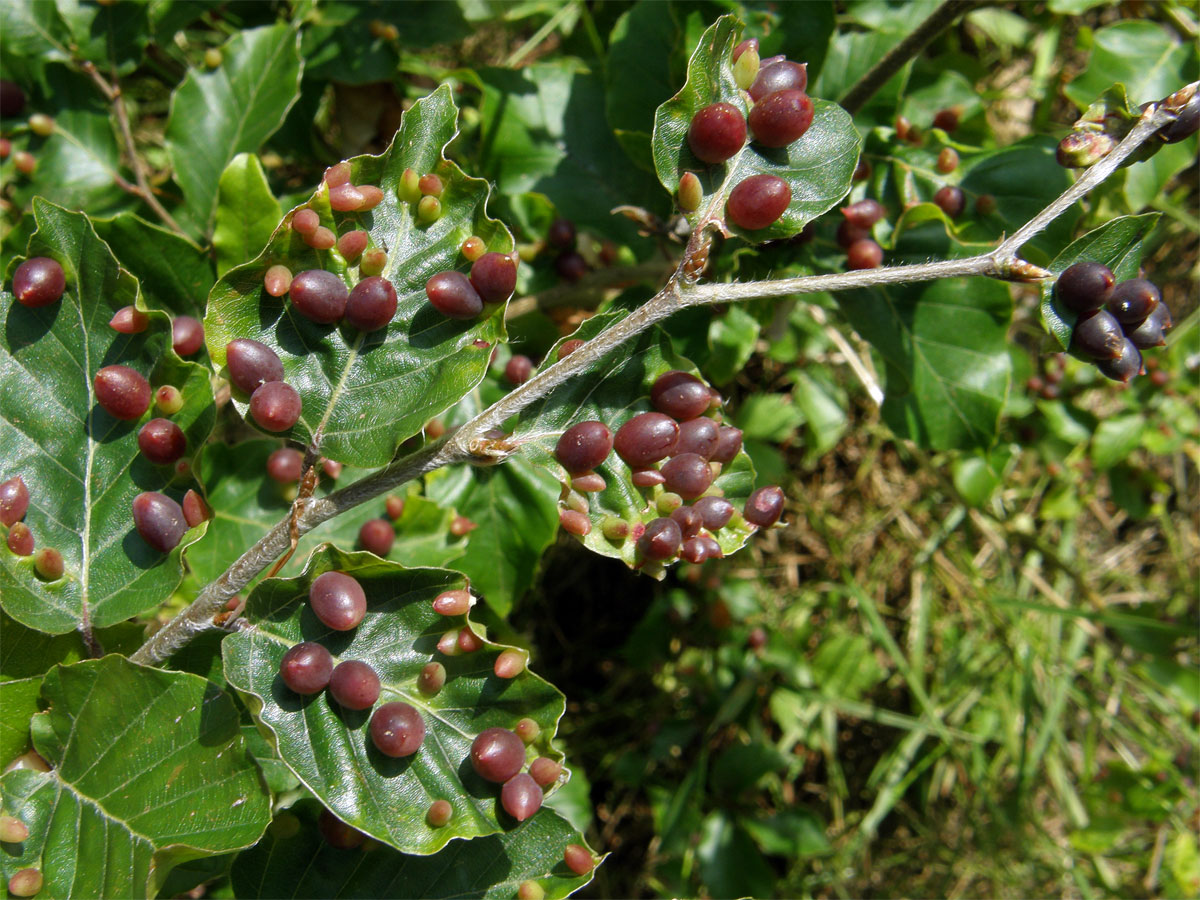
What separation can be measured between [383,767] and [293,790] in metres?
0.50

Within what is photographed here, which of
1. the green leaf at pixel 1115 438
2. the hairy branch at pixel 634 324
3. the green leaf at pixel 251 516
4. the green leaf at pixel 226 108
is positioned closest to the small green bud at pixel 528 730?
the hairy branch at pixel 634 324

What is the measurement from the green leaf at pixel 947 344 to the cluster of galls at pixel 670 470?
31.9 inches

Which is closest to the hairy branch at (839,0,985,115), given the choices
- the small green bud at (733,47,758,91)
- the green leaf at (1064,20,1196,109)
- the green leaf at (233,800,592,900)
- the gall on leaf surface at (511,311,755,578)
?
the small green bud at (733,47,758,91)

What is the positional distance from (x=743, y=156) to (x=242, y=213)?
3.63ft

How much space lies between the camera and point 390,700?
1.37m

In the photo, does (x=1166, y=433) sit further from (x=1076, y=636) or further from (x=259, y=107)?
(x=259, y=107)

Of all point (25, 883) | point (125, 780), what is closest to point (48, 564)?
point (125, 780)

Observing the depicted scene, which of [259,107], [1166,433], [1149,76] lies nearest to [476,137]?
[259,107]

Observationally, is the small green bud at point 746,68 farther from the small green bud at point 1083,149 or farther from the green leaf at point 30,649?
the green leaf at point 30,649

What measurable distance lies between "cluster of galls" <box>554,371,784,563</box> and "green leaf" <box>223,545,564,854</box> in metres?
0.26

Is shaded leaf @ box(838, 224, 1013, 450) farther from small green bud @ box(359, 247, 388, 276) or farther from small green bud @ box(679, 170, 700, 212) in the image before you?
small green bud @ box(359, 247, 388, 276)

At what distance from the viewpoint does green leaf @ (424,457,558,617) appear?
2.16 meters

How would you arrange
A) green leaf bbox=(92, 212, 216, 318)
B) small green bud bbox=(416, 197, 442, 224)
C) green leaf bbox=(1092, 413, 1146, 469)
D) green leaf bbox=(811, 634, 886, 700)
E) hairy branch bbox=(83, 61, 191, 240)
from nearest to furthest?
1. small green bud bbox=(416, 197, 442, 224)
2. green leaf bbox=(92, 212, 216, 318)
3. hairy branch bbox=(83, 61, 191, 240)
4. green leaf bbox=(1092, 413, 1146, 469)
5. green leaf bbox=(811, 634, 886, 700)

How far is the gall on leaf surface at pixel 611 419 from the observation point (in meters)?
1.39
